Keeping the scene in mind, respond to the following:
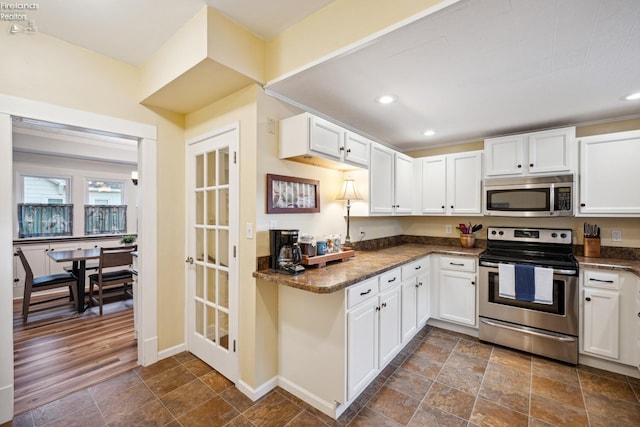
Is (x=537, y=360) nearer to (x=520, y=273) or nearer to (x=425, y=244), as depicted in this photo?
(x=520, y=273)

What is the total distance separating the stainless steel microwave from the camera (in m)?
2.82

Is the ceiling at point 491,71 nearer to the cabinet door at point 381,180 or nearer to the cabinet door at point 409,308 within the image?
the cabinet door at point 381,180

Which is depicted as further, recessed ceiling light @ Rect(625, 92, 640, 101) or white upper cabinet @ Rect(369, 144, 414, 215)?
white upper cabinet @ Rect(369, 144, 414, 215)

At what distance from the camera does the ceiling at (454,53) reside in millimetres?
1446

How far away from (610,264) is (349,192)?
2388 millimetres

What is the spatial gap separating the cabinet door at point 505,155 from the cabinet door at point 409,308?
1.63 m

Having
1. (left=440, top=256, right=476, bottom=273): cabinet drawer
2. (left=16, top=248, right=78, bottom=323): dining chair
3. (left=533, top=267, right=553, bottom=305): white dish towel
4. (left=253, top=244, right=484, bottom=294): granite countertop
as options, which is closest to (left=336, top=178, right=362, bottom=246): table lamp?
(left=253, top=244, right=484, bottom=294): granite countertop

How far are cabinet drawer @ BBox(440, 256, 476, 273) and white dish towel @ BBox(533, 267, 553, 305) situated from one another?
57 centimetres

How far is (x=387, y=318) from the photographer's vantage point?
2.35m

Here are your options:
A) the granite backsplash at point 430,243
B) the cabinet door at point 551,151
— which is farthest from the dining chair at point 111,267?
the cabinet door at point 551,151

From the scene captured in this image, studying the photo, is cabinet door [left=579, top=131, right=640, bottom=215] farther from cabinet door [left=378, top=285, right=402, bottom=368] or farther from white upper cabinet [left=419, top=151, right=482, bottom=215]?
cabinet door [left=378, top=285, right=402, bottom=368]

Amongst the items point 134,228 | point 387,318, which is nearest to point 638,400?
point 387,318

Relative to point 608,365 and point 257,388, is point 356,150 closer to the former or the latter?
point 257,388

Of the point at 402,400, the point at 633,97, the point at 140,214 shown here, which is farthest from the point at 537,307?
the point at 140,214
